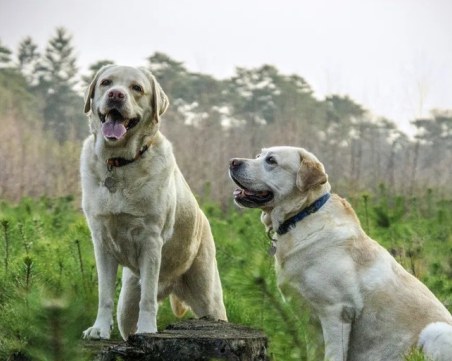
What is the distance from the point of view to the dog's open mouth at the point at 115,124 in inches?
186

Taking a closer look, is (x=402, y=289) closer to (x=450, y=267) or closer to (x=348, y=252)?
(x=348, y=252)

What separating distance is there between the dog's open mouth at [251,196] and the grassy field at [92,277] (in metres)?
0.30

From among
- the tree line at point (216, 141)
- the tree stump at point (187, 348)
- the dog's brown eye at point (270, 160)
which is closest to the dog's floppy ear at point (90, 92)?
the dog's brown eye at point (270, 160)

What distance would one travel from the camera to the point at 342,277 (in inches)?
183

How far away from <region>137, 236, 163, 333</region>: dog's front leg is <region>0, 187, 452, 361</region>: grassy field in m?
0.43

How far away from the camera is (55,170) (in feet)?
54.1

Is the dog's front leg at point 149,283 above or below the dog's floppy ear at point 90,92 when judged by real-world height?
below

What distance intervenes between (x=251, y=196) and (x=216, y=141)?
13.0m

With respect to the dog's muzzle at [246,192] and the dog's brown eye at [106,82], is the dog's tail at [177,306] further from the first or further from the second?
the dog's brown eye at [106,82]

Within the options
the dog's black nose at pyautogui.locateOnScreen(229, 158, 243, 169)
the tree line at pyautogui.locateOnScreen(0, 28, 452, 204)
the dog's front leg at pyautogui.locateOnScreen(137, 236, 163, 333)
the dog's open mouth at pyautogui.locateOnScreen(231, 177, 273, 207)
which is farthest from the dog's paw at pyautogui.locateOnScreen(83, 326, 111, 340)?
the tree line at pyautogui.locateOnScreen(0, 28, 452, 204)

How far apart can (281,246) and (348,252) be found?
0.38 metres

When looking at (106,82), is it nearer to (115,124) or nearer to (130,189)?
(115,124)

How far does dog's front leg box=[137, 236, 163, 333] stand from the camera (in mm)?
4758

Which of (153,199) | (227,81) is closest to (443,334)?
(153,199)
